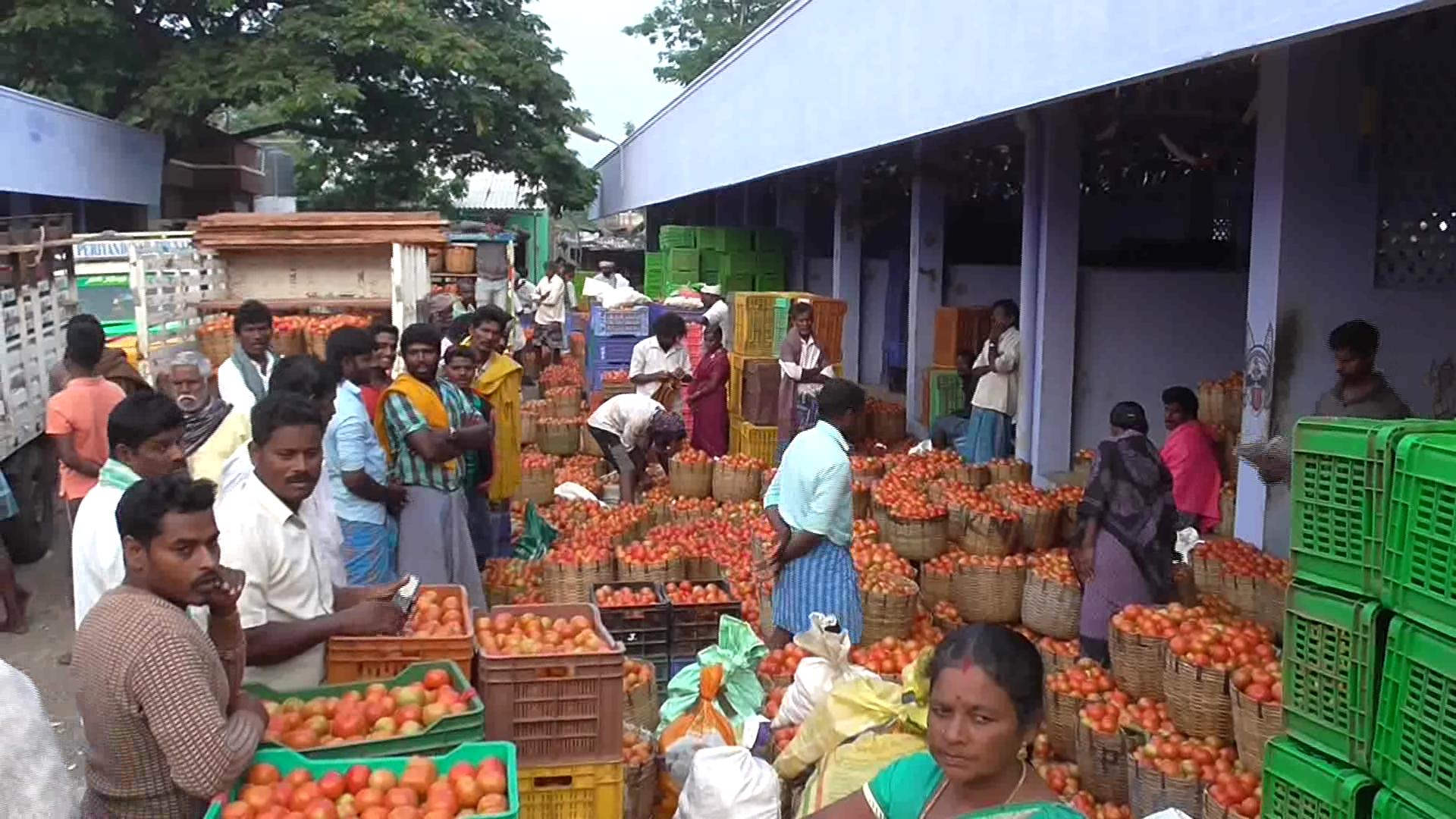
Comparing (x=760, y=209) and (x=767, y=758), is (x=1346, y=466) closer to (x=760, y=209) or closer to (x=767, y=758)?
(x=767, y=758)

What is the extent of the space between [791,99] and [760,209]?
1123cm

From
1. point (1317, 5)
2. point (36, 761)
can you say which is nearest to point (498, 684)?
point (36, 761)

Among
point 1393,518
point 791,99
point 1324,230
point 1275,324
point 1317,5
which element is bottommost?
point 1393,518

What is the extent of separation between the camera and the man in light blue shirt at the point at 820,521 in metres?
5.90

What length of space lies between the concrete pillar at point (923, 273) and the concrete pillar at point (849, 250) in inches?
76.0

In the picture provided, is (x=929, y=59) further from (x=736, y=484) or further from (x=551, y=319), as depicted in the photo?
(x=551, y=319)

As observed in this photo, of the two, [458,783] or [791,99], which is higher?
[791,99]

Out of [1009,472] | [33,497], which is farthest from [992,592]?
[33,497]

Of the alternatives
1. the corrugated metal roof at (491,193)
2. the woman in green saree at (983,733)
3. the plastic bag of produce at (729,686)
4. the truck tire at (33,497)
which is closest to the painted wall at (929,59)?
the woman in green saree at (983,733)

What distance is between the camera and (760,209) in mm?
25125

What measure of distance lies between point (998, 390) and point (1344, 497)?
8107 mm

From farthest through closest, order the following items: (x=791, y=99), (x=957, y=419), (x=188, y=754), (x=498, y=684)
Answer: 1. (x=791, y=99)
2. (x=957, y=419)
3. (x=498, y=684)
4. (x=188, y=754)

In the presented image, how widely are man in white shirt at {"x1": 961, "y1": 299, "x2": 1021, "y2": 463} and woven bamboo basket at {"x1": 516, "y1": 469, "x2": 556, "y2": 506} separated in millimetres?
3802

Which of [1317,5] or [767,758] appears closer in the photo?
[1317,5]
